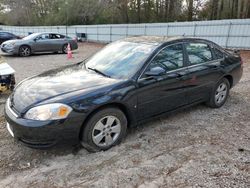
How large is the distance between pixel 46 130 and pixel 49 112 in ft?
0.71

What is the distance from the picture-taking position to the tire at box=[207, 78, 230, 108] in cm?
482

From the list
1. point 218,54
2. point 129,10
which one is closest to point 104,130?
point 218,54

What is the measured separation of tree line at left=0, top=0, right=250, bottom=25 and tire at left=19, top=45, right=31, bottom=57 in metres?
14.6

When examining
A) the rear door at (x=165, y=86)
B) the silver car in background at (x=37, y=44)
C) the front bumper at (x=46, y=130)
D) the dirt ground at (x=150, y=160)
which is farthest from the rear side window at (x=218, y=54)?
the silver car in background at (x=37, y=44)

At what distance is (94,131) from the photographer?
128 inches

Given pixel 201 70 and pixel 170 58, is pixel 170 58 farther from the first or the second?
pixel 201 70

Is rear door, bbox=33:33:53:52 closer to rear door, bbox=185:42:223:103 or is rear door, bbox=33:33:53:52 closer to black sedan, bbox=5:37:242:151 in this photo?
black sedan, bbox=5:37:242:151

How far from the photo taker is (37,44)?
538 inches

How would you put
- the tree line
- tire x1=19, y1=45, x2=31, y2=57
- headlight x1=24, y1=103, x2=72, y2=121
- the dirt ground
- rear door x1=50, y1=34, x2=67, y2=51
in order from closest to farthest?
the dirt ground → headlight x1=24, y1=103, x2=72, y2=121 → tire x1=19, y1=45, x2=31, y2=57 → rear door x1=50, y1=34, x2=67, y2=51 → the tree line

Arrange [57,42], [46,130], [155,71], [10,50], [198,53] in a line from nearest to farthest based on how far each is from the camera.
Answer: [46,130] → [155,71] → [198,53] → [10,50] → [57,42]

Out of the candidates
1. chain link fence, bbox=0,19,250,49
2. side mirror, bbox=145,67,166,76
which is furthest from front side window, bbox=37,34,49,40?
side mirror, bbox=145,67,166,76

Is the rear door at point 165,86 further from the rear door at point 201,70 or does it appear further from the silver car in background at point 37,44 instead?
the silver car in background at point 37,44

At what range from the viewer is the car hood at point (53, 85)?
3133mm

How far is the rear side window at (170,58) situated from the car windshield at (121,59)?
17 centimetres
